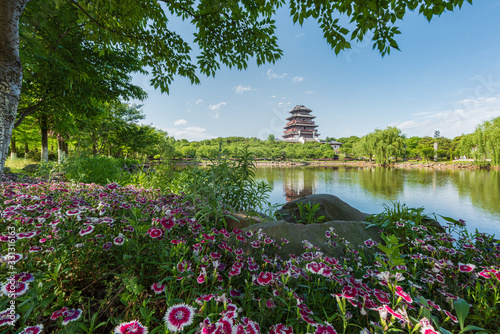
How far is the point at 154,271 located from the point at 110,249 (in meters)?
0.41

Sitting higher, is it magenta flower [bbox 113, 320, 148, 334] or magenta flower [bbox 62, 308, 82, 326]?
magenta flower [bbox 113, 320, 148, 334]

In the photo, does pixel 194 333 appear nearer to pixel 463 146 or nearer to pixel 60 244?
pixel 60 244

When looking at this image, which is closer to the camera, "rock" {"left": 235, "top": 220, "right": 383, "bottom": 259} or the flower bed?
the flower bed

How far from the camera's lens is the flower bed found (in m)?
0.91

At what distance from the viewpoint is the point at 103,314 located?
108 cm

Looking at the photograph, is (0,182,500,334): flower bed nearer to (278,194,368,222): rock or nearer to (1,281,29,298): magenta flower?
(1,281,29,298): magenta flower

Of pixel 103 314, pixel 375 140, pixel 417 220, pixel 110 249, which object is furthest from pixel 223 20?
pixel 375 140

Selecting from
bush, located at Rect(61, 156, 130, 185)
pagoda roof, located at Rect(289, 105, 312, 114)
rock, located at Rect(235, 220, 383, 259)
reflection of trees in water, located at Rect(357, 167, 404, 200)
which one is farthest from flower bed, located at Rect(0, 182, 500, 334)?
pagoda roof, located at Rect(289, 105, 312, 114)

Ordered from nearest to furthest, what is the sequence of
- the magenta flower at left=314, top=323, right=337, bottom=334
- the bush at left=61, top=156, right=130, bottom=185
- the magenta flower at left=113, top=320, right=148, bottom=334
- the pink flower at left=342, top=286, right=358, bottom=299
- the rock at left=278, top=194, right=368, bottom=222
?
the magenta flower at left=113, top=320, right=148, bottom=334
the magenta flower at left=314, top=323, right=337, bottom=334
the pink flower at left=342, top=286, right=358, bottom=299
the rock at left=278, top=194, right=368, bottom=222
the bush at left=61, top=156, right=130, bottom=185

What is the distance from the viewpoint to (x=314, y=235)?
2.26 metres

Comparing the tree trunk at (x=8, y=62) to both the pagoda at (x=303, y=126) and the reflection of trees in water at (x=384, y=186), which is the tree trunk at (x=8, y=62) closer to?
the reflection of trees in water at (x=384, y=186)

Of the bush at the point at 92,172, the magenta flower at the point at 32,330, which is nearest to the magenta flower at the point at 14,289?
the magenta flower at the point at 32,330

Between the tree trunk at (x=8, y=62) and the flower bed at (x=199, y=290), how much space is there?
1.60 metres

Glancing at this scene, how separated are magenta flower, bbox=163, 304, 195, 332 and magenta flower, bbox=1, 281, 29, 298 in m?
0.74
